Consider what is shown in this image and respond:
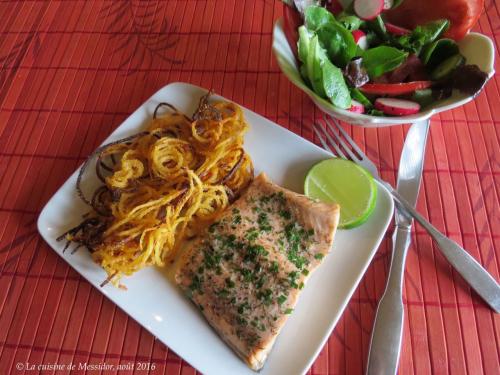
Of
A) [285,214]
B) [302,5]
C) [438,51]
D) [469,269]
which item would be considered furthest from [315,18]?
[469,269]

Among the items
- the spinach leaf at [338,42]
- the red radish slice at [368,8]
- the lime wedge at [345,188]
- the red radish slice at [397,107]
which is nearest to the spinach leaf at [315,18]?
the spinach leaf at [338,42]

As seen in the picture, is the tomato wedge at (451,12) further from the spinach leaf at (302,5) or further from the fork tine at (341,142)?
the fork tine at (341,142)

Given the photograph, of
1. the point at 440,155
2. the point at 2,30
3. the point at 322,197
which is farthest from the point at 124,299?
the point at 2,30

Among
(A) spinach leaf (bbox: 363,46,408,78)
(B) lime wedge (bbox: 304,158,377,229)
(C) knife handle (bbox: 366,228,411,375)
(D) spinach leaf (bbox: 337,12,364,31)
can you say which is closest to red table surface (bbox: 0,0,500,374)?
(C) knife handle (bbox: 366,228,411,375)

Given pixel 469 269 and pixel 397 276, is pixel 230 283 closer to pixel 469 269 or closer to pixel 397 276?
pixel 397 276

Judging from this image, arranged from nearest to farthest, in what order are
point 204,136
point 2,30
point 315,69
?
point 315,69 → point 204,136 → point 2,30

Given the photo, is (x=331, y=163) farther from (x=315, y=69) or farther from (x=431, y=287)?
(x=431, y=287)

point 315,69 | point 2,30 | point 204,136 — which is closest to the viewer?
point 315,69
